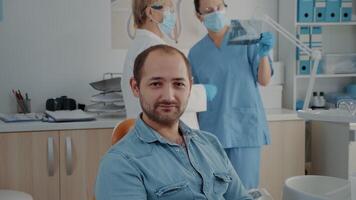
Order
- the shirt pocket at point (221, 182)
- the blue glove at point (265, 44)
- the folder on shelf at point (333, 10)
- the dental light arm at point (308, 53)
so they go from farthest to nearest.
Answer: the folder on shelf at point (333, 10), the blue glove at point (265, 44), the dental light arm at point (308, 53), the shirt pocket at point (221, 182)

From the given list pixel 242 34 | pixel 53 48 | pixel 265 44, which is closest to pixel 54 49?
pixel 53 48

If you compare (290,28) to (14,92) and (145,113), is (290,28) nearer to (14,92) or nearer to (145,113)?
(14,92)

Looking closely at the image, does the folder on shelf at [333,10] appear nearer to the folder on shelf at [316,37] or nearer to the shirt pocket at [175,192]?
the folder on shelf at [316,37]

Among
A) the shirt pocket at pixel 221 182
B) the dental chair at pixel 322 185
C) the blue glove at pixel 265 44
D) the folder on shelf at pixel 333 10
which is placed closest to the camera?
the shirt pocket at pixel 221 182

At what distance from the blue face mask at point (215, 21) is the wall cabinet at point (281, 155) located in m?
0.77

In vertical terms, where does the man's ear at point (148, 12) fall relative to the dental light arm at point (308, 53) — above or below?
above

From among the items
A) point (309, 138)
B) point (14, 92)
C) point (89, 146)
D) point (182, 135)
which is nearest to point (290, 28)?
point (309, 138)

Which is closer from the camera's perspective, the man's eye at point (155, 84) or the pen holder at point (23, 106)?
the man's eye at point (155, 84)

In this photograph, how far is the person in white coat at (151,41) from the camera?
6.68ft

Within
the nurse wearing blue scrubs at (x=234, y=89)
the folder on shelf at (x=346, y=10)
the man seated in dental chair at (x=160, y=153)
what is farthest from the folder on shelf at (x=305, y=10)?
the man seated in dental chair at (x=160, y=153)

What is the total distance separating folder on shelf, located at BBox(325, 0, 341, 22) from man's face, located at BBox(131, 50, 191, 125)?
2.11 meters

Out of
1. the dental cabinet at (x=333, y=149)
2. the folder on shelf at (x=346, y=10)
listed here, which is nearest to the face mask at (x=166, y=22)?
the dental cabinet at (x=333, y=149)

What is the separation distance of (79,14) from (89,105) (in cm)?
54

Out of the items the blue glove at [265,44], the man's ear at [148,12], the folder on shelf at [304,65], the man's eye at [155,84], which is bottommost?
the man's eye at [155,84]
